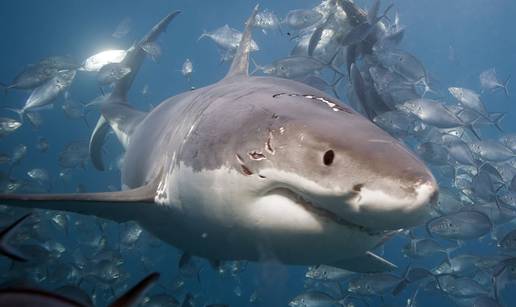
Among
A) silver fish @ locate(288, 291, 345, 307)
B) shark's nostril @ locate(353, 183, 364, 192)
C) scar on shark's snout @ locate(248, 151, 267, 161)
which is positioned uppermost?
shark's nostril @ locate(353, 183, 364, 192)

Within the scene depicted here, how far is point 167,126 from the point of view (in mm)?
4039

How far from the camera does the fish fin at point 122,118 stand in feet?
21.4

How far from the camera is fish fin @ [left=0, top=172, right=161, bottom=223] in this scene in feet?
9.86

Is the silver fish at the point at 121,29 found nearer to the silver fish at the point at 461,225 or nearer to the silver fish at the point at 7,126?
the silver fish at the point at 7,126

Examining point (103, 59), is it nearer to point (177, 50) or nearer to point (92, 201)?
point (92, 201)

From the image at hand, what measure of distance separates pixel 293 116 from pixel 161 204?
139 cm

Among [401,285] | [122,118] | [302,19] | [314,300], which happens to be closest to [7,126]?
[122,118]

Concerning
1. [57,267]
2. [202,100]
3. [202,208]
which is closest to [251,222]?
[202,208]

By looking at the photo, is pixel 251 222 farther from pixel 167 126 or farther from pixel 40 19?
pixel 40 19

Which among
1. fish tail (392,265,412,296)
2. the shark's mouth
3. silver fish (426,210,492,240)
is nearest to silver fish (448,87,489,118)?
silver fish (426,210,492,240)

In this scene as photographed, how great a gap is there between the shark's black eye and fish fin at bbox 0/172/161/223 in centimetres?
167

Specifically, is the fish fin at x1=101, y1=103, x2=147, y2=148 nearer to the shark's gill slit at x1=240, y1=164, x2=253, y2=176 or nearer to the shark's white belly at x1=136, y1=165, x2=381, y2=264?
the shark's white belly at x1=136, y1=165, x2=381, y2=264

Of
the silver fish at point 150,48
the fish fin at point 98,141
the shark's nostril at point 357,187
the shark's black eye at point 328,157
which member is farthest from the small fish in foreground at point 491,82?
the shark's nostril at point 357,187

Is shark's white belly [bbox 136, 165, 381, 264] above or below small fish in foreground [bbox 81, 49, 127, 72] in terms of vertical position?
above
